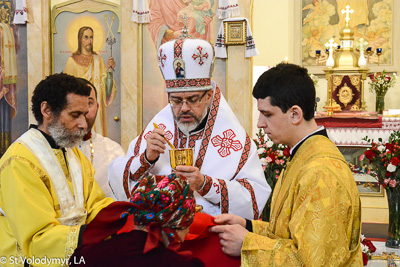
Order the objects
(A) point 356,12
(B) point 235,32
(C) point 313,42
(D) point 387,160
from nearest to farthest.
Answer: (D) point 387,160, (B) point 235,32, (A) point 356,12, (C) point 313,42

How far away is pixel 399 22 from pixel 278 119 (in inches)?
342

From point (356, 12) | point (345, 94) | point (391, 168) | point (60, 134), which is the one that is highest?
point (356, 12)

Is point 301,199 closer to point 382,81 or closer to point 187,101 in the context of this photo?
point 187,101

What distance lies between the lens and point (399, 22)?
971 cm

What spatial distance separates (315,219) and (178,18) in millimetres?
7161

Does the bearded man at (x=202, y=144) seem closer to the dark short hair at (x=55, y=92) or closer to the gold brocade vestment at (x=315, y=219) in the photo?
the dark short hair at (x=55, y=92)

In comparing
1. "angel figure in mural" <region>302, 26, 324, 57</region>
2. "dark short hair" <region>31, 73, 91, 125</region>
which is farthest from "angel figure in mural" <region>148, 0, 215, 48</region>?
"dark short hair" <region>31, 73, 91, 125</region>

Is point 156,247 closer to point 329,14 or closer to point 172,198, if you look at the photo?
point 172,198

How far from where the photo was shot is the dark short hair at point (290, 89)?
2.15 metres

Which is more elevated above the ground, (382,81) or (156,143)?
(382,81)

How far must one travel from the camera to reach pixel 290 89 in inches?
84.6

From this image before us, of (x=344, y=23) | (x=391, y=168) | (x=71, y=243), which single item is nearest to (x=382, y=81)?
(x=344, y=23)

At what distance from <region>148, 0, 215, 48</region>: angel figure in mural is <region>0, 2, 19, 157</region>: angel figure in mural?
2761mm

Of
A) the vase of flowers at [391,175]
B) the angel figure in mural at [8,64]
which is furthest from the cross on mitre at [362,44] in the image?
the angel figure in mural at [8,64]
